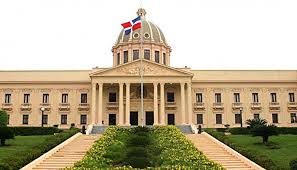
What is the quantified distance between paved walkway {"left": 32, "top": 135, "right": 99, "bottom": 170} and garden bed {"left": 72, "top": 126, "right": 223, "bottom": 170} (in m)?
1.25

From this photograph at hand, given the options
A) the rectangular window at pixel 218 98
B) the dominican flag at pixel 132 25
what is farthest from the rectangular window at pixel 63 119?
the rectangular window at pixel 218 98

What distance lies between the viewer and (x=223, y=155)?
25.7 m

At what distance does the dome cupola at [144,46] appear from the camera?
205 ft

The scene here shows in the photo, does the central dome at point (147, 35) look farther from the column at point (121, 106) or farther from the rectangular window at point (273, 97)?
the rectangular window at point (273, 97)

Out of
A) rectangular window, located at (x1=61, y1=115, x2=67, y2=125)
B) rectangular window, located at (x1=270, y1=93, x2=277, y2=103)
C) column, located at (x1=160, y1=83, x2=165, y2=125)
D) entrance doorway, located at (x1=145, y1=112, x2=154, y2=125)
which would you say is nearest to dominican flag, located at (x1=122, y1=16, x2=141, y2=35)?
column, located at (x1=160, y1=83, x2=165, y2=125)

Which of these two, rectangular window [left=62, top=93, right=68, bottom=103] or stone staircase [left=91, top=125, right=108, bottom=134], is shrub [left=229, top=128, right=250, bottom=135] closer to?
stone staircase [left=91, top=125, right=108, bottom=134]

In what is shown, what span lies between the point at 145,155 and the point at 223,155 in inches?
233

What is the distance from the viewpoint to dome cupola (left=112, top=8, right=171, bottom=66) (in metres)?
62.4

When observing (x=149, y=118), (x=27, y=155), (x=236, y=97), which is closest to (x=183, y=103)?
(x=149, y=118)

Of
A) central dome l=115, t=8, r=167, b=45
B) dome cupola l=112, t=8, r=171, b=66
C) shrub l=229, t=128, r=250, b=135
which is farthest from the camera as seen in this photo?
central dome l=115, t=8, r=167, b=45

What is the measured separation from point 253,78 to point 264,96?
2992mm

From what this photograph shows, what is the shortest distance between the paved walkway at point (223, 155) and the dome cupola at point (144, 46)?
30.6 meters

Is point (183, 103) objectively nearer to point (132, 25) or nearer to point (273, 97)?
point (273, 97)

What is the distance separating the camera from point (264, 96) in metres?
57.0
